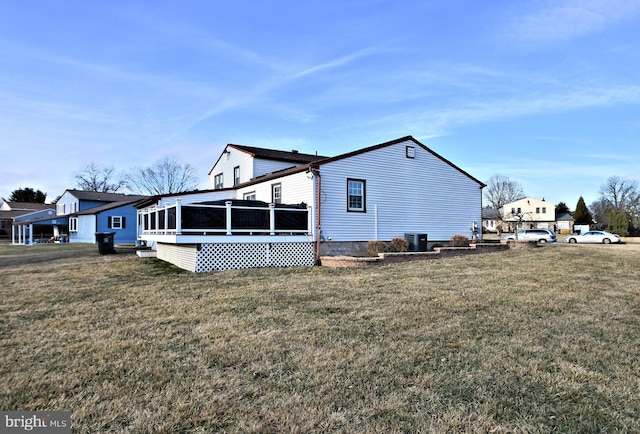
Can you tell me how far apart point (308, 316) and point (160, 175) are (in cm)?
4690

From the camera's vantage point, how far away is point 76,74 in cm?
1271

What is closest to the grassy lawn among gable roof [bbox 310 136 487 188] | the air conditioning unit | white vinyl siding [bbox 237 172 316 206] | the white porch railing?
the white porch railing

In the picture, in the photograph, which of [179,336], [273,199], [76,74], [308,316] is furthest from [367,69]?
[179,336]

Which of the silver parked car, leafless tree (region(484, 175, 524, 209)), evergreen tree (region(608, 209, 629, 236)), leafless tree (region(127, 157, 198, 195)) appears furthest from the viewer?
leafless tree (region(484, 175, 524, 209))

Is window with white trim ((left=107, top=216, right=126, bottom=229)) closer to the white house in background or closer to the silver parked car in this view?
the white house in background

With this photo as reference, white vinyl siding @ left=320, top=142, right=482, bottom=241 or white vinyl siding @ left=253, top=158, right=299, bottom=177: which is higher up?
white vinyl siding @ left=253, top=158, right=299, bottom=177

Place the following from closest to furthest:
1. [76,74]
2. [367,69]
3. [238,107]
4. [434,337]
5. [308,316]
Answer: [434,337] → [308,316] → [76,74] → [367,69] → [238,107]

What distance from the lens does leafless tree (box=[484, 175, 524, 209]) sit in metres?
73.3

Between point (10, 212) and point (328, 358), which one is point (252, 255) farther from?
point (10, 212)

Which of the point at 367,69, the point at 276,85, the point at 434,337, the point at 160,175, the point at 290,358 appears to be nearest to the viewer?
the point at 290,358

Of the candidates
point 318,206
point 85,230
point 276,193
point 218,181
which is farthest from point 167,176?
point 318,206

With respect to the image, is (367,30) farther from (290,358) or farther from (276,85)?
(290,358)

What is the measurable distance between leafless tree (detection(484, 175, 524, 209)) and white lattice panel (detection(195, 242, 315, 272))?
69.8m

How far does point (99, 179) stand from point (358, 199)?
55686mm
